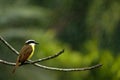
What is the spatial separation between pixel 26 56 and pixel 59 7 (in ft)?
50.3

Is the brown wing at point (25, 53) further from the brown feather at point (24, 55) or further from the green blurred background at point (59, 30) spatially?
the green blurred background at point (59, 30)

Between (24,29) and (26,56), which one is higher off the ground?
(26,56)

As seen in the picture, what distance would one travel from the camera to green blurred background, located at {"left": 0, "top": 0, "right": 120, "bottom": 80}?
13086 millimetres

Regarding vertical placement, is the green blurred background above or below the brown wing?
below

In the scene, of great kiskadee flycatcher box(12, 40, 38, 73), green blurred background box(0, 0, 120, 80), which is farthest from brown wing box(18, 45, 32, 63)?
green blurred background box(0, 0, 120, 80)

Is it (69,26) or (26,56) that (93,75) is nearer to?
(26,56)

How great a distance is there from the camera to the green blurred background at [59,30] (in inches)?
515

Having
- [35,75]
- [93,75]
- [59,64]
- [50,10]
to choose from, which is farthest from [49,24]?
[93,75]

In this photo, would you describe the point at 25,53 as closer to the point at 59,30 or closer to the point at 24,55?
the point at 24,55

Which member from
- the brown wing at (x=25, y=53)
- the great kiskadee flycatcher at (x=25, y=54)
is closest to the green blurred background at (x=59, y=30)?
the great kiskadee flycatcher at (x=25, y=54)

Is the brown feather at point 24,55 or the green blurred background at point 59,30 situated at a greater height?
the brown feather at point 24,55

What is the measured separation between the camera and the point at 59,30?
23734 millimetres

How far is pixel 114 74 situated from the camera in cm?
884

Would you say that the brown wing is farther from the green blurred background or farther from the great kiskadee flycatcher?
the green blurred background
